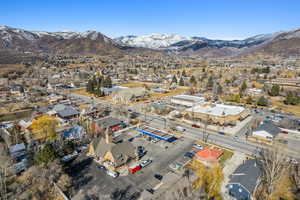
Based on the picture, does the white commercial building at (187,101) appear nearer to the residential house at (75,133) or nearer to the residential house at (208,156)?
the residential house at (208,156)

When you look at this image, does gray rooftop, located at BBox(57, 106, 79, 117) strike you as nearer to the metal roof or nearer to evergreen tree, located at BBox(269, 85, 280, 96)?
the metal roof

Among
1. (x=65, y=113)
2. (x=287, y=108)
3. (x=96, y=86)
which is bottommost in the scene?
(x=287, y=108)

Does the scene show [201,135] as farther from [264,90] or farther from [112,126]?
[264,90]

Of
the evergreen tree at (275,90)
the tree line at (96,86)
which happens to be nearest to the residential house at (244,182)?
the evergreen tree at (275,90)

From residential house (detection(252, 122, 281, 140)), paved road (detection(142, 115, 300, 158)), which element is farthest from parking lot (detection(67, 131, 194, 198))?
residential house (detection(252, 122, 281, 140))

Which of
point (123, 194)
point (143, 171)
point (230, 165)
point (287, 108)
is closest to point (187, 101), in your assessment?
point (287, 108)

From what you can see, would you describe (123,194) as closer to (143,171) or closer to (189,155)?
(143,171)
